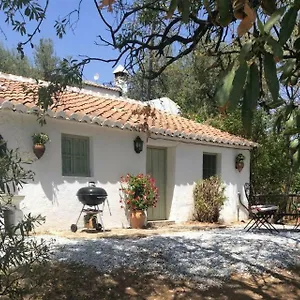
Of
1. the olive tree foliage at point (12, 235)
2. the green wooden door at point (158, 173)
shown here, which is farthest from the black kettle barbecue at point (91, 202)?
the olive tree foliage at point (12, 235)

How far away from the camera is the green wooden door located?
39.3 ft

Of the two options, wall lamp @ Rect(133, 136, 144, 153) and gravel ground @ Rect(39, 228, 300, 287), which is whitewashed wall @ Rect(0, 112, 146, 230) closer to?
wall lamp @ Rect(133, 136, 144, 153)

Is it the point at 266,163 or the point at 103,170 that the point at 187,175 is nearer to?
the point at 103,170

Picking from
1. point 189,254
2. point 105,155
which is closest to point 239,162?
point 105,155

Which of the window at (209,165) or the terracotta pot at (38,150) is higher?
the terracotta pot at (38,150)

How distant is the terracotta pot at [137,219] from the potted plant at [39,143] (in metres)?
3.02

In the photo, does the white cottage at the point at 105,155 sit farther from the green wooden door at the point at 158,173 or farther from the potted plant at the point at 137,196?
the potted plant at the point at 137,196

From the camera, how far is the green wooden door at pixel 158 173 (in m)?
12.0

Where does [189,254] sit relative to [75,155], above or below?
below

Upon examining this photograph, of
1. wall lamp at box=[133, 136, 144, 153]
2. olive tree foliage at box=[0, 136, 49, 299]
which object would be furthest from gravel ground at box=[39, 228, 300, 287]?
wall lamp at box=[133, 136, 144, 153]

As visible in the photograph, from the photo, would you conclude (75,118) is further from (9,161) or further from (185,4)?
(185,4)

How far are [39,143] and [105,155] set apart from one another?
6.68ft

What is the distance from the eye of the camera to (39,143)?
8773 millimetres

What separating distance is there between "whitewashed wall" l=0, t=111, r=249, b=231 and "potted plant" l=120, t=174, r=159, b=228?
0.64 feet
